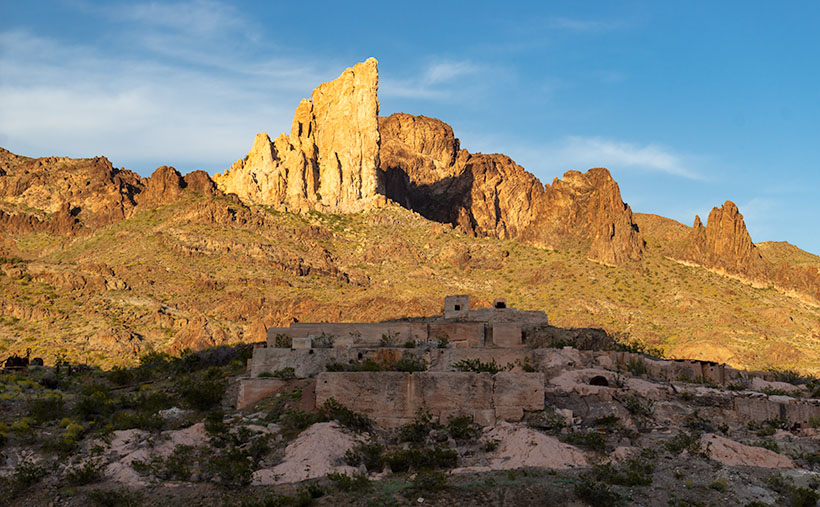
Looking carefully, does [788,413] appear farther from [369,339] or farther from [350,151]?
[350,151]

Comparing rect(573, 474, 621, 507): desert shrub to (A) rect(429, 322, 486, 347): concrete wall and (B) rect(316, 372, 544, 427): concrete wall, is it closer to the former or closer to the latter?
(B) rect(316, 372, 544, 427): concrete wall

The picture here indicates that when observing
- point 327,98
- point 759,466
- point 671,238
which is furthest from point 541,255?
point 759,466

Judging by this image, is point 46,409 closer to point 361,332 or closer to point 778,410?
point 361,332

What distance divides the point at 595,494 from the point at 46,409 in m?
20.2

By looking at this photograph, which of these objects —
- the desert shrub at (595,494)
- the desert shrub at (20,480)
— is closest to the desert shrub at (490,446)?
the desert shrub at (595,494)

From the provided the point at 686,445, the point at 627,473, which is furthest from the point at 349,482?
the point at 686,445

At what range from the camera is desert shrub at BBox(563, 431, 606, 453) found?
20516mm

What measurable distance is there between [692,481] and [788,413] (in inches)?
351

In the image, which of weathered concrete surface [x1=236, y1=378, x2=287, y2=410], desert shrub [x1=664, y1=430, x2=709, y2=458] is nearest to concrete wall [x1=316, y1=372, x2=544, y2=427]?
weathered concrete surface [x1=236, y1=378, x2=287, y2=410]

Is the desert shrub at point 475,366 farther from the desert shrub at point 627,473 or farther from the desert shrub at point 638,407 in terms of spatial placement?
the desert shrub at point 627,473

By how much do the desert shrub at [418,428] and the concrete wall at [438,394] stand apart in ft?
0.85

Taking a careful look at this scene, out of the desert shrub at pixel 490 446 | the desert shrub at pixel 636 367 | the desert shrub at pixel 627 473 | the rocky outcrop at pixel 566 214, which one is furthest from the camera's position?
the rocky outcrop at pixel 566 214

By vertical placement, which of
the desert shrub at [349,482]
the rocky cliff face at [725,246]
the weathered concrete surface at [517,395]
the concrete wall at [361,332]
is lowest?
the desert shrub at [349,482]

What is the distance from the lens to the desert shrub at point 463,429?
22.2 metres
